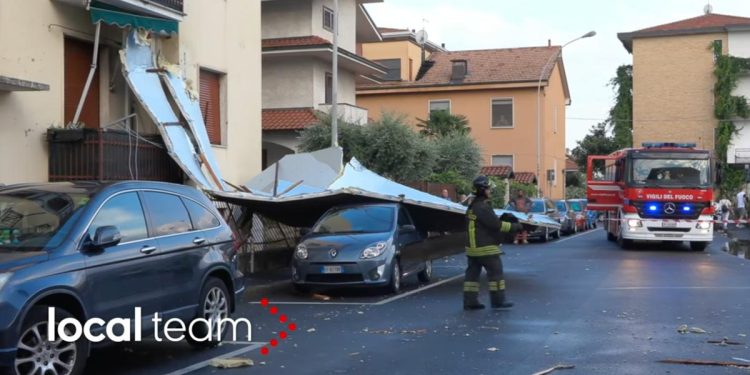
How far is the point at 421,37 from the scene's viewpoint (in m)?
57.5

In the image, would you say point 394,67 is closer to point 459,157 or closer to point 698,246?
point 459,157

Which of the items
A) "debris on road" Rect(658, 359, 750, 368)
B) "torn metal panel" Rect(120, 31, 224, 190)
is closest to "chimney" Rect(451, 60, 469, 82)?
"torn metal panel" Rect(120, 31, 224, 190)

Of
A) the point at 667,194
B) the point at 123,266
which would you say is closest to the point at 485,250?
the point at 123,266

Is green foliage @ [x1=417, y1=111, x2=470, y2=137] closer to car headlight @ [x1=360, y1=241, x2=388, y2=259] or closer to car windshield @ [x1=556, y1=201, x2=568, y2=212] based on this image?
car windshield @ [x1=556, y1=201, x2=568, y2=212]

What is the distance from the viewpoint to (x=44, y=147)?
49.9 ft

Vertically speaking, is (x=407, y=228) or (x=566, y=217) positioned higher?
(x=407, y=228)

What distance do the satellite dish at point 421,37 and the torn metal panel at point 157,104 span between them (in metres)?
40.2

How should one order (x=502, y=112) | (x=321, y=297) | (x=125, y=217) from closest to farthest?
(x=125, y=217) < (x=321, y=297) < (x=502, y=112)

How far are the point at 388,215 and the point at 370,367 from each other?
719 cm

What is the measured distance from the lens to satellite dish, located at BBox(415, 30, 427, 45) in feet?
186

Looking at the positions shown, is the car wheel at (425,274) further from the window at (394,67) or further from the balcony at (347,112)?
the window at (394,67)

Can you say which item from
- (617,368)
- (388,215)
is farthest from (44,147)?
(617,368)

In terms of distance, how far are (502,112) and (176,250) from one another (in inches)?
1753

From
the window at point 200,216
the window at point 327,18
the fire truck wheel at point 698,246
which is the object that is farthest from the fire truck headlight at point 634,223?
the window at point 200,216
